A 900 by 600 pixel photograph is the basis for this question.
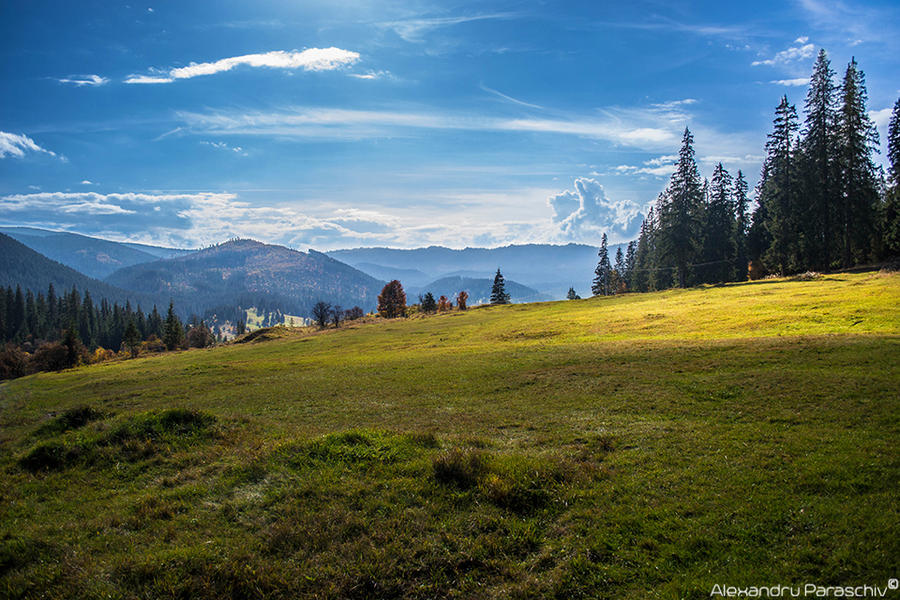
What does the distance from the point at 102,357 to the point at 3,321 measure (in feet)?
240

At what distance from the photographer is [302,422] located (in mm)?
17703

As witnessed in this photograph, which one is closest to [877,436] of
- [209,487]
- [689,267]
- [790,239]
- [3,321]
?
[209,487]

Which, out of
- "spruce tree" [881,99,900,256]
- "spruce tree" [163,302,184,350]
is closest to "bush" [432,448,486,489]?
"spruce tree" [881,99,900,256]

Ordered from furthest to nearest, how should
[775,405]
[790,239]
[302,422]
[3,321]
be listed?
[3,321], [790,239], [302,422], [775,405]

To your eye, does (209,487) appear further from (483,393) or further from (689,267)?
(689,267)

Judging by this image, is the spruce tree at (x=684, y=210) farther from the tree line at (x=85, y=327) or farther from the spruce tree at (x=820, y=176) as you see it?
the tree line at (x=85, y=327)

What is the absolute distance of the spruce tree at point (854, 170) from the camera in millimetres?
54906

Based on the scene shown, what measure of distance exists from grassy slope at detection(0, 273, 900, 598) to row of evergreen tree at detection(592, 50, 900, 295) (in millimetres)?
55477

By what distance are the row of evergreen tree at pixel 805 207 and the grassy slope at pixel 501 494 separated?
55.5m

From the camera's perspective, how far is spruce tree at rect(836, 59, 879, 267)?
54.9m

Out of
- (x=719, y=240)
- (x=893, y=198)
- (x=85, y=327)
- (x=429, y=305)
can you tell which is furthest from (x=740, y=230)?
(x=85, y=327)

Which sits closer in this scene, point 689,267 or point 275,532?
point 275,532

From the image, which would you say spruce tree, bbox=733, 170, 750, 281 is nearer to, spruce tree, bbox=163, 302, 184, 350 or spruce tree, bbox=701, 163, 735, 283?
spruce tree, bbox=701, 163, 735, 283

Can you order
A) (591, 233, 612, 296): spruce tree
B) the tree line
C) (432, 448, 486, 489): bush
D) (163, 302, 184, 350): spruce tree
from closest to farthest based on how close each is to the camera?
(432, 448, 486, 489): bush < (163, 302, 184, 350): spruce tree < (591, 233, 612, 296): spruce tree < the tree line
